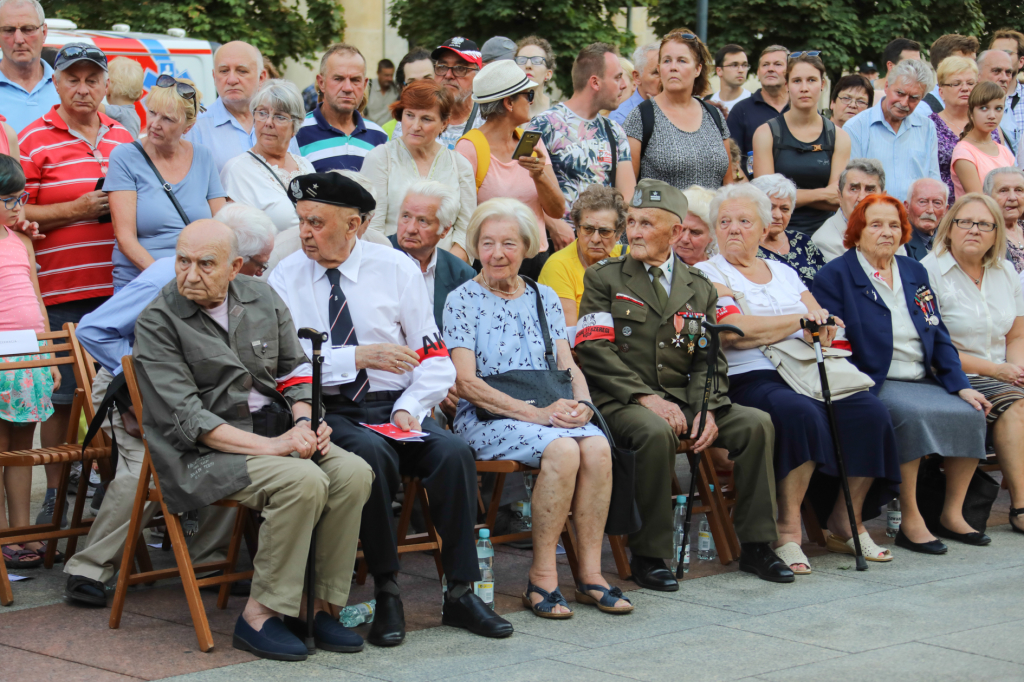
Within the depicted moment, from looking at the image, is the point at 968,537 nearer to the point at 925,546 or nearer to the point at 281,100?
the point at 925,546

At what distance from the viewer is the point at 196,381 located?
4.73 metres

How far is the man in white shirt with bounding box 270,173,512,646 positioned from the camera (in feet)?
16.2

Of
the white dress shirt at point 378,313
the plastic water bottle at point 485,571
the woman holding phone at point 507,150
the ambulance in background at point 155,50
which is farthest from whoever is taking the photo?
the ambulance in background at point 155,50

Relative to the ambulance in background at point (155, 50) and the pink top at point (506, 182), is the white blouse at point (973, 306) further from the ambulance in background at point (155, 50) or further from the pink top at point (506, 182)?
the ambulance in background at point (155, 50)

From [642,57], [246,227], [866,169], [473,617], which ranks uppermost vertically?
[642,57]

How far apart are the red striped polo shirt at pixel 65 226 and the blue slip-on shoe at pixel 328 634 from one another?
2490 mm

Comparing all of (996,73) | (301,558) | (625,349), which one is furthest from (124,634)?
(996,73)

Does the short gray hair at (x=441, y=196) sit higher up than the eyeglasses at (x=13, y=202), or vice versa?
the short gray hair at (x=441, y=196)

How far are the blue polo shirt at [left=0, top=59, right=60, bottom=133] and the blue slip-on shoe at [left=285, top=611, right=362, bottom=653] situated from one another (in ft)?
12.1

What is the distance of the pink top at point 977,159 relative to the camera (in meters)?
8.75

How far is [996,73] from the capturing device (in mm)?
10047

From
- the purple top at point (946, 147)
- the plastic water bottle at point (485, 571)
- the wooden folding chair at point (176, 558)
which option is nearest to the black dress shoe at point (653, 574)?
the plastic water bottle at point (485, 571)

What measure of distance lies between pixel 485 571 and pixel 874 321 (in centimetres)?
276

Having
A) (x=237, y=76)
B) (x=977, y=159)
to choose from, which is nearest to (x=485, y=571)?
(x=237, y=76)
